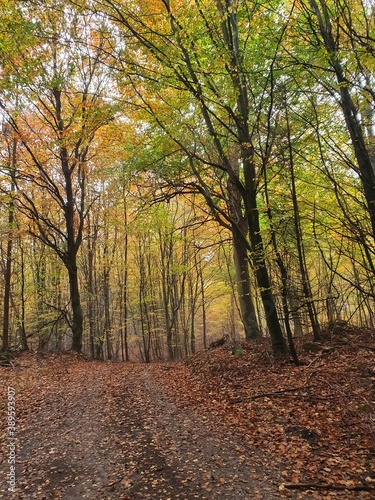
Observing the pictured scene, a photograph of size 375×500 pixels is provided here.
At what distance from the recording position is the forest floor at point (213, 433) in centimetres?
400

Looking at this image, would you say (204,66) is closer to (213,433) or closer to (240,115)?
(240,115)

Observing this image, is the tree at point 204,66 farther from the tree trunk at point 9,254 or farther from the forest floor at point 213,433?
the tree trunk at point 9,254

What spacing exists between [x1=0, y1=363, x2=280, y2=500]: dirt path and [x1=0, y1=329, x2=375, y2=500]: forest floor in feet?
0.06

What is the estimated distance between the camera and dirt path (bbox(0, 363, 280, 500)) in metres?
3.99

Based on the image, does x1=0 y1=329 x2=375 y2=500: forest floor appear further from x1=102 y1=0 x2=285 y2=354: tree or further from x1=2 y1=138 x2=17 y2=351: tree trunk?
x1=2 y1=138 x2=17 y2=351: tree trunk

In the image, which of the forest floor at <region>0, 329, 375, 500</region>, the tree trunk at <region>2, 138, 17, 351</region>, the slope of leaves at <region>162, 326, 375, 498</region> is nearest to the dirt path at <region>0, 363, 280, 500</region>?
the forest floor at <region>0, 329, 375, 500</region>

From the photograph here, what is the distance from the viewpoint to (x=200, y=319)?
37875 mm

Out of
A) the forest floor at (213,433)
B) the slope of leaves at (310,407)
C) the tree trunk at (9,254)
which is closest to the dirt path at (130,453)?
the forest floor at (213,433)

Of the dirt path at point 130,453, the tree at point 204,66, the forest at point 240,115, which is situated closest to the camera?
the dirt path at point 130,453

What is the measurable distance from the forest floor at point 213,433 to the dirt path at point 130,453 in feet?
0.06

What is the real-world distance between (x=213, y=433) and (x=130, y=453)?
4.79 ft

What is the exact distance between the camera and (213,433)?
5.56 m

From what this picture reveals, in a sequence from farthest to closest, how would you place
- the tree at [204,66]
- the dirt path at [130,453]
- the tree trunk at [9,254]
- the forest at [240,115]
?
1. the tree trunk at [9,254]
2. the tree at [204,66]
3. the forest at [240,115]
4. the dirt path at [130,453]

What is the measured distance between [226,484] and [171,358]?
1685 centimetres
